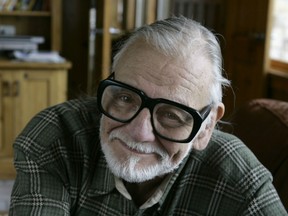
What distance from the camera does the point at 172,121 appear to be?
0.99 metres

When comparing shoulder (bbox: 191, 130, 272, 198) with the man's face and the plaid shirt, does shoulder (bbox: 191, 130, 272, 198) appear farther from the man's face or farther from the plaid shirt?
the man's face

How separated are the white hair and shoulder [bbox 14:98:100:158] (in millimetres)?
190

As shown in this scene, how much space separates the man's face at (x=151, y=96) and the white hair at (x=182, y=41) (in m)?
0.02

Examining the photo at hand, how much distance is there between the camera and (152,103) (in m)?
0.96

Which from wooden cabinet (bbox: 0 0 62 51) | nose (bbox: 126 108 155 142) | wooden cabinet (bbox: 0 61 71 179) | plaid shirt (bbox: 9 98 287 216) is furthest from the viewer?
wooden cabinet (bbox: 0 0 62 51)

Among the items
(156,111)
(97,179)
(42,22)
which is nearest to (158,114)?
(156,111)

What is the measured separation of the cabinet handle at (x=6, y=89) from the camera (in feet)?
10.5

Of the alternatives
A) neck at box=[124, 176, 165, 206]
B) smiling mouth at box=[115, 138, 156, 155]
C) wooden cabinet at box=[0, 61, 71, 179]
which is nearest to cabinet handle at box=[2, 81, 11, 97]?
wooden cabinet at box=[0, 61, 71, 179]

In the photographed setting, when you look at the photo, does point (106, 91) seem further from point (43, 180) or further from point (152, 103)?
point (43, 180)

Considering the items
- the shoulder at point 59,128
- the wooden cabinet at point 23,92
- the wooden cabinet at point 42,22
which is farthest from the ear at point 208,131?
the wooden cabinet at point 42,22

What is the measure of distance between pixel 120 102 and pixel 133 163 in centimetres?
13

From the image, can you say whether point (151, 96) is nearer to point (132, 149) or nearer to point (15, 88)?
point (132, 149)

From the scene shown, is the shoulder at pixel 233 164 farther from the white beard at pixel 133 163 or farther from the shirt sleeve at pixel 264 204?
the white beard at pixel 133 163

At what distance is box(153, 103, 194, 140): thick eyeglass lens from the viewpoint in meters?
0.97
